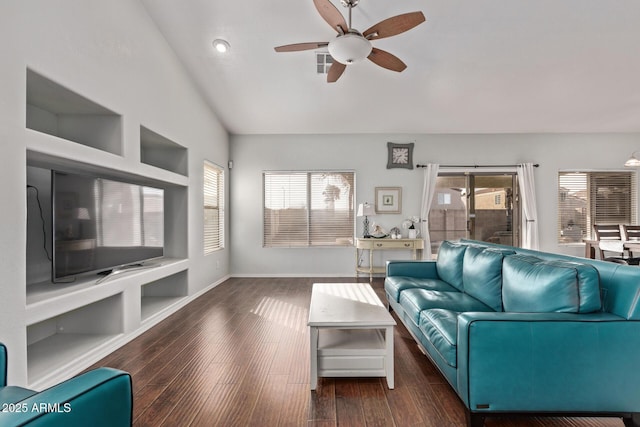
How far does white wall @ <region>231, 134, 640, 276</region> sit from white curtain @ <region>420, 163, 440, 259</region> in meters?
0.12

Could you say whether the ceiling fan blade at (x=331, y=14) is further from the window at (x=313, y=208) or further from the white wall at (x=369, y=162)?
the window at (x=313, y=208)

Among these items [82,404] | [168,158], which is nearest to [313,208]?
[168,158]

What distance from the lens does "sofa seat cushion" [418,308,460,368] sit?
1.76 metres

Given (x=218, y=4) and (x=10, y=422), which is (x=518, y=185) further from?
(x=10, y=422)

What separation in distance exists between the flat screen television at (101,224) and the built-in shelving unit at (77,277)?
0.13 meters

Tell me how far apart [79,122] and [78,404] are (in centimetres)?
279

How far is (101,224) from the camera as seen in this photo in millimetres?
2668

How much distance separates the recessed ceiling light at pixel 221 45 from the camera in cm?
367

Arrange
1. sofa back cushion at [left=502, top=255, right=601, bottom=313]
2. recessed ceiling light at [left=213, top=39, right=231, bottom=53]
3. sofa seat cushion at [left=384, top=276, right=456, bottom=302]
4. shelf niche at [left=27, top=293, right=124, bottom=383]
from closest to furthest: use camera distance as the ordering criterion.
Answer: sofa back cushion at [left=502, top=255, right=601, bottom=313] < shelf niche at [left=27, top=293, right=124, bottom=383] < sofa seat cushion at [left=384, top=276, right=456, bottom=302] < recessed ceiling light at [left=213, top=39, right=231, bottom=53]

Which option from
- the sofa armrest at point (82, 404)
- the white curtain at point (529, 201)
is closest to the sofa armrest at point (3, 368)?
the sofa armrest at point (82, 404)

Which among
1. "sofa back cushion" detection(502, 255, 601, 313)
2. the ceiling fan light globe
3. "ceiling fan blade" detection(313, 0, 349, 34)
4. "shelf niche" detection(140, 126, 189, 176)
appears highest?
"ceiling fan blade" detection(313, 0, 349, 34)

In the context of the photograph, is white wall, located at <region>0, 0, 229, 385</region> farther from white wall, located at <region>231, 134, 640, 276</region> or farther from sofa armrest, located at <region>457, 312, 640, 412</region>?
sofa armrest, located at <region>457, 312, 640, 412</region>

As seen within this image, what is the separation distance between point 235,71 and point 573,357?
4.43m

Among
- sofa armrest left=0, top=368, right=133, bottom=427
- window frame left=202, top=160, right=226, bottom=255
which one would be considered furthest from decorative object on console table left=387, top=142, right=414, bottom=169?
sofa armrest left=0, top=368, right=133, bottom=427
